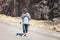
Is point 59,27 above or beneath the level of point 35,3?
beneath

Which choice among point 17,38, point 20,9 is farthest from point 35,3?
point 17,38

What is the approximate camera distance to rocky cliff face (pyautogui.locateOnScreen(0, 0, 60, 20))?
83.0 ft

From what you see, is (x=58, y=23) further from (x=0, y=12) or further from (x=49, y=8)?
(x=0, y=12)

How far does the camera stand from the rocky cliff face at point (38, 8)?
997 inches

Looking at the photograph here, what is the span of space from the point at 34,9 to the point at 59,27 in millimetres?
8976

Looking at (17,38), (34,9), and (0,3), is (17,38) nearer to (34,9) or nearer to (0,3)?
(34,9)

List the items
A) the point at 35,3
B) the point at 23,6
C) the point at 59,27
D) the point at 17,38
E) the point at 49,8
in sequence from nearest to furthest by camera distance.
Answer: the point at 17,38 → the point at 59,27 → the point at 49,8 → the point at 35,3 → the point at 23,6

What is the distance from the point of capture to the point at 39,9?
2728 centimetres

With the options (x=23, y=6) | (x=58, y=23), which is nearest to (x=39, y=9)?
(x=23, y=6)

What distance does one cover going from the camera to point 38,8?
27359 millimetres

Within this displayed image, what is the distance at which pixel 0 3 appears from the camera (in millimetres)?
37906

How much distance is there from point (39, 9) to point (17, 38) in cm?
1271

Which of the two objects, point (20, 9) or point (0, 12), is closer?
point (20, 9)

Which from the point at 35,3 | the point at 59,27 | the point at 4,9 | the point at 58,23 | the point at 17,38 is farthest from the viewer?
the point at 4,9
